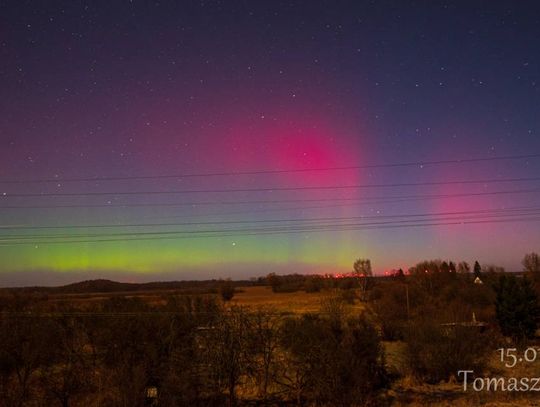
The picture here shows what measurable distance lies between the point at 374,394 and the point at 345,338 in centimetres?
261

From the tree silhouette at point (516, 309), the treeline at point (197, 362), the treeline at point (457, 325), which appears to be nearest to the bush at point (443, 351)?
the treeline at point (457, 325)

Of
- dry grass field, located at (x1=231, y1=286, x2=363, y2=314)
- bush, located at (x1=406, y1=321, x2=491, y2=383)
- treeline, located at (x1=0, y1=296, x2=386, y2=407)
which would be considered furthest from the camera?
dry grass field, located at (x1=231, y1=286, x2=363, y2=314)

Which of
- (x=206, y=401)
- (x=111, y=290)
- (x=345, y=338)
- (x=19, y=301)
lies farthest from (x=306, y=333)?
(x=111, y=290)

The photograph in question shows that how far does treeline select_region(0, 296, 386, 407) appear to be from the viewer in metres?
17.5

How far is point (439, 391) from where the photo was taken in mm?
20281

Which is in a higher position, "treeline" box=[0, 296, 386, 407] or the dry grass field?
"treeline" box=[0, 296, 386, 407]

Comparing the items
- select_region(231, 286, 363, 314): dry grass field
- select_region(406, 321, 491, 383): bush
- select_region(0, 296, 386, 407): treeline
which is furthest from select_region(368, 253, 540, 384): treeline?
select_region(231, 286, 363, 314): dry grass field

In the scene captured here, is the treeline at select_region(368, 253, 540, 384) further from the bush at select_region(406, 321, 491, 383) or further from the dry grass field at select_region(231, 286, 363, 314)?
the dry grass field at select_region(231, 286, 363, 314)

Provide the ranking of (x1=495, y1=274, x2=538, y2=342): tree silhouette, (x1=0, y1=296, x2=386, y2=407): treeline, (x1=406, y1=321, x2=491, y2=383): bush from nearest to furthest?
(x1=0, y1=296, x2=386, y2=407): treeline, (x1=406, y1=321, x2=491, y2=383): bush, (x1=495, y1=274, x2=538, y2=342): tree silhouette

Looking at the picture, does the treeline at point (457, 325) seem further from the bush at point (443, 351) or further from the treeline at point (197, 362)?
the treeline at point (197, 362)

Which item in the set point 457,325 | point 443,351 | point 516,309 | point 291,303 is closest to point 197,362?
point 443,351

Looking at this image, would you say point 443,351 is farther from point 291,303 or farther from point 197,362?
point 291,303

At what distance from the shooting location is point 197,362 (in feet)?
64.2

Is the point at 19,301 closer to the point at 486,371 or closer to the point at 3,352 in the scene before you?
the point at 3,352
